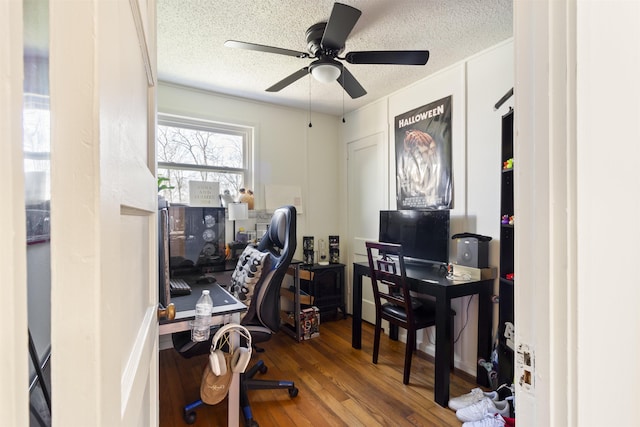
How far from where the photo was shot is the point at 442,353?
2.06m

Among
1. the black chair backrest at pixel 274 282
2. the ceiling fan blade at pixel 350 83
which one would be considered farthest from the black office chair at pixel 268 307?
the ceiling fan blade at pixel 350 83

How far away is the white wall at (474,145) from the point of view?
230cm

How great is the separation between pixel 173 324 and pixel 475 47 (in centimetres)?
273

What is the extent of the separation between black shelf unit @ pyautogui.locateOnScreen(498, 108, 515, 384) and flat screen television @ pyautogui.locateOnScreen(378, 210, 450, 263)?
0.48 m

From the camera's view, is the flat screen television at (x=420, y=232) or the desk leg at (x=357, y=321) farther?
the desk leg at (x=357, y=321)

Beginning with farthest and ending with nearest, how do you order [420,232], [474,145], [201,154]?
[201,154] < [420,232] < [474,145]

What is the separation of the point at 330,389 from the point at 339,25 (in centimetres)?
234

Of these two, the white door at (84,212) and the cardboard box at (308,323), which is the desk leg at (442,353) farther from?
the white door at (84,212)

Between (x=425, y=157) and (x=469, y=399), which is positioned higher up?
(x=425, y=157)

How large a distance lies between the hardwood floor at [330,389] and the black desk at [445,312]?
14 centimetres

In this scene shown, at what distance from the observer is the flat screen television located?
2.55 m

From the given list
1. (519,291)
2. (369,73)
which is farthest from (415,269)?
(519,291)

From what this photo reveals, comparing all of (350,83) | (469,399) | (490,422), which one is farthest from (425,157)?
(490,422)

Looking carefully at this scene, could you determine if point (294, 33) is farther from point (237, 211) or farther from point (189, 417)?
point (189, 417)
